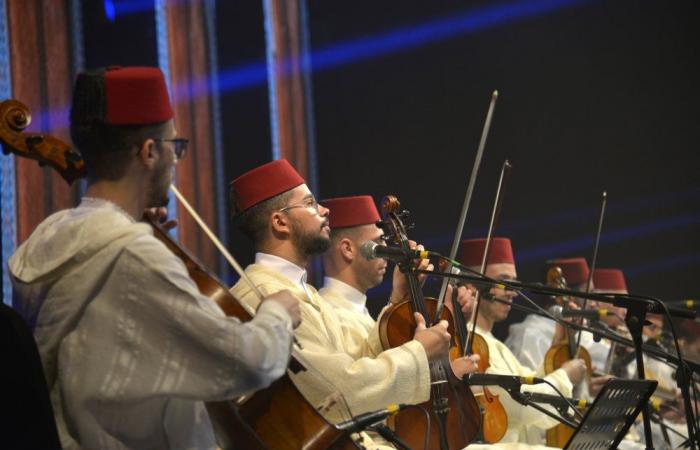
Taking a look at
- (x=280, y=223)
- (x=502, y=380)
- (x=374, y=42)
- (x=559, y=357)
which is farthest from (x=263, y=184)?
(x=374, y=42)

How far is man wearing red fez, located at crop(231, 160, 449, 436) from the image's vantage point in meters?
2.98

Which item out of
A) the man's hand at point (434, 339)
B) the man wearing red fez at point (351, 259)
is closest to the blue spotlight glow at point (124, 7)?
the man wearing red fez at point (351, 259)

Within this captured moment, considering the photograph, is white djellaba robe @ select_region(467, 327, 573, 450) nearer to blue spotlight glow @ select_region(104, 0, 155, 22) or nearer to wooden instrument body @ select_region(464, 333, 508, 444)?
wooden instrument body @ select_region(464, 333, 508, 444)

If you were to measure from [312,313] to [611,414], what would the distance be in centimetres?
120

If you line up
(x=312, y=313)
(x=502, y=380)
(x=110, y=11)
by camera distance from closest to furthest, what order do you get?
(x=502, y=380) → (x=312, y=313) → (x=110, y=11)

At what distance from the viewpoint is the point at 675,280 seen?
8.03 meters

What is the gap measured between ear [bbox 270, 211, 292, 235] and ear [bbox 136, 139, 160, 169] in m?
1.42

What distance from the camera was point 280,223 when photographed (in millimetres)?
3594

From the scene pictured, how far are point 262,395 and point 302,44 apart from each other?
4.14m

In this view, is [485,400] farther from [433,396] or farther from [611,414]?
[611,414]

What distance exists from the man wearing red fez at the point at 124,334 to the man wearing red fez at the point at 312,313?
0.80m

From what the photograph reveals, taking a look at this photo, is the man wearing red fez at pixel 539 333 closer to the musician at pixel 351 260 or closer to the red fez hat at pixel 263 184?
the musician at pixel 351 260

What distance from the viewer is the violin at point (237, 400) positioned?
7.13ft

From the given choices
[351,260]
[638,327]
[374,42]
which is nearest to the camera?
[638,327]
